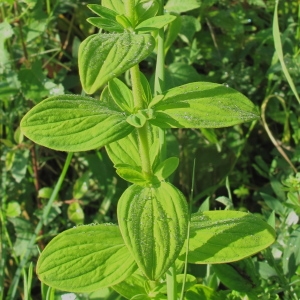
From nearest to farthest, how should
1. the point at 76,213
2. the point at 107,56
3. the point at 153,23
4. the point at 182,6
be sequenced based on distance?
the point at 107,56 → the point at 153,23 → the point at 182,6 → the point at 76,213

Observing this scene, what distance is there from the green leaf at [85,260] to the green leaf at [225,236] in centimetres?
14

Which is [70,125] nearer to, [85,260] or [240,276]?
[85,260]

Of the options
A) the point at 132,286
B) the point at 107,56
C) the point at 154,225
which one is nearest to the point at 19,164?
the point at 132,286

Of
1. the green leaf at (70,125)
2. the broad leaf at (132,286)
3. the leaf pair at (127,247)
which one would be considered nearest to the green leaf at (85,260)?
the leaf pair at (127,247)

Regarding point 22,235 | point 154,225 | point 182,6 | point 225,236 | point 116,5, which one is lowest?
point 22,235

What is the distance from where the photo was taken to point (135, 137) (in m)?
1.25

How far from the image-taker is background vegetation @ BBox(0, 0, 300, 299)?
5.80 feet

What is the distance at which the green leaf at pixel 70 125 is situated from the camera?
3.20 ft

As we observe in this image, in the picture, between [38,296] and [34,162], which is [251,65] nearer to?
[34,162]

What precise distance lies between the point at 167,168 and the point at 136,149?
138mm

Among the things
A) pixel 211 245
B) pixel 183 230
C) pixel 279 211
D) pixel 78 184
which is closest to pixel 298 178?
pixel 279 211

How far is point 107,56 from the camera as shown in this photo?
86 centimetres

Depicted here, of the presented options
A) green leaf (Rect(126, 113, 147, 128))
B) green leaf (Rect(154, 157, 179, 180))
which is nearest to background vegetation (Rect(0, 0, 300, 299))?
green leaf (Rect(154, 157, 179, 180))

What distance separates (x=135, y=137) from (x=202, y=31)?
1045mm
